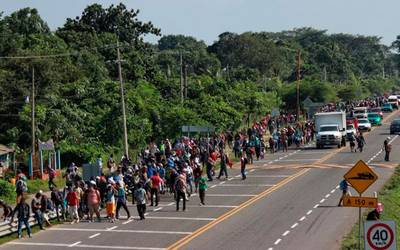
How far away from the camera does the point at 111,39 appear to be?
7688cm

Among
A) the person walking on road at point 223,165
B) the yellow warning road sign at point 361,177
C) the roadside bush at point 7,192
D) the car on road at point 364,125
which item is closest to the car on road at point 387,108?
the car on road at point 364,125

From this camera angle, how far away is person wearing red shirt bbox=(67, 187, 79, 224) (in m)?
27.9

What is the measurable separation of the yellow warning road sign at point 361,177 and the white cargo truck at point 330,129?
37.8 meters

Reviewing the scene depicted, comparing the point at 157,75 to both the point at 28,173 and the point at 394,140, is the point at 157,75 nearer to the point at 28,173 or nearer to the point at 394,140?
the point at 394,140

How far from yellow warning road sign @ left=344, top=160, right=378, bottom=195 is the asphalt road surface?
10.9ft

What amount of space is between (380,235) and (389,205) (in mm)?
16075

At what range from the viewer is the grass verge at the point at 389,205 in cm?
2306

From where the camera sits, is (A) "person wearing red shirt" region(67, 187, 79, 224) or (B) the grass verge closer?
(B) the grass verge

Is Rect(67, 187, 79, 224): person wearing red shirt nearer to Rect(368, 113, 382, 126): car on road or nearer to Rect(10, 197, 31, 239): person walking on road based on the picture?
Rect(10, 197, 31, 239): person walking on road

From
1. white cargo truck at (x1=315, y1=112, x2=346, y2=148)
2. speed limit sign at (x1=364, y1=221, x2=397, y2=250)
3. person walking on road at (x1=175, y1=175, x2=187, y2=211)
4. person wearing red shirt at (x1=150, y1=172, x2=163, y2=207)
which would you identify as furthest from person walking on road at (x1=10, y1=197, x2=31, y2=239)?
white cargo truck at (x1=315, y1=112, x2=346, y2=148)

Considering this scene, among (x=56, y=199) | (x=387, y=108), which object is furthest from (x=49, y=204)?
(x=387, y=108)

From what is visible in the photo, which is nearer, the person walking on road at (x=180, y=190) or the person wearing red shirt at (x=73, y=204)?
the person wearing red shirt at (x=73, y=204)

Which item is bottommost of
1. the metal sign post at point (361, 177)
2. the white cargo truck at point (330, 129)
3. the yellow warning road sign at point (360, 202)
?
the yellow warning road sign at point (360, 202)

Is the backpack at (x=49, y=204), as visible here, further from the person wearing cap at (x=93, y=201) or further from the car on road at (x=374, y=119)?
the car on road at (x=374, y=119)
